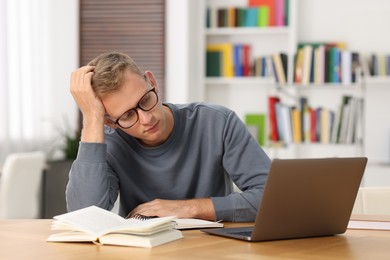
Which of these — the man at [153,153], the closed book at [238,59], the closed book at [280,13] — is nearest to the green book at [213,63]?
the closed book at [238,59]

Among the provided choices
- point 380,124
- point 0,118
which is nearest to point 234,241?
point 0,118

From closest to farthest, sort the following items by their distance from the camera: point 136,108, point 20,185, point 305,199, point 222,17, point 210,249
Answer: point 210,249
point 305,199
point 136,108
point 20,185
point 222,17

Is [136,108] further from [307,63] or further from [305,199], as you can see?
[307,63]

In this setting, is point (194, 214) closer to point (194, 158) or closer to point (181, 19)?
point (194, 158)

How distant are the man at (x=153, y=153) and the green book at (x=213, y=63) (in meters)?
3.94

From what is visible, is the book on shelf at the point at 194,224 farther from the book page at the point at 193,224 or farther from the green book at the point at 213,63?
the green book at the point at 213,63

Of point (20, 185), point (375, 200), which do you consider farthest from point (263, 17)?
point (375, 200)

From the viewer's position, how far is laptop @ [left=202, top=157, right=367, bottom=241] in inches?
68.1

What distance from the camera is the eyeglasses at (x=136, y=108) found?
2.23 m

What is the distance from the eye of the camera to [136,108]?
7.29ft

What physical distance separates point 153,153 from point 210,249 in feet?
2.48

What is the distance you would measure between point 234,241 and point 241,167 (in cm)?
61

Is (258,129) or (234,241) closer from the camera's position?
(234,241)

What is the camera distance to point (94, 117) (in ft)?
7.52
